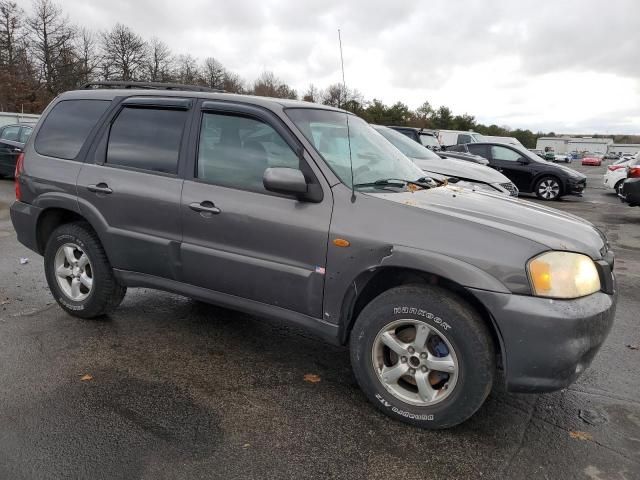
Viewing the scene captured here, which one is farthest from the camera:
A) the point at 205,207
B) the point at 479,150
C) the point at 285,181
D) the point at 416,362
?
the point at 479,150

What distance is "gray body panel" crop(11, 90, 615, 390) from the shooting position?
258 centimetres

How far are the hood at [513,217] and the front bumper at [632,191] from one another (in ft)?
28.0

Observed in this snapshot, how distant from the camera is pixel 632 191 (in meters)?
10.5

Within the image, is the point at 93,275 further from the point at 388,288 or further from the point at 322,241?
the point at 388,288

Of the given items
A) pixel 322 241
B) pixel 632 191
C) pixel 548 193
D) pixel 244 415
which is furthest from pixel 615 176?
pixel 244 415

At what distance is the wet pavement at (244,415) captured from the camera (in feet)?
8.22

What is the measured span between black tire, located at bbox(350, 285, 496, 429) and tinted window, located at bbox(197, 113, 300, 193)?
1.10 m

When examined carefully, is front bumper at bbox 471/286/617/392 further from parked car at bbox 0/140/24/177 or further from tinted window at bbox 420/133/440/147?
parked car at bbox 0/140/24/177

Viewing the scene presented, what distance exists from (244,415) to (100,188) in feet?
7.07

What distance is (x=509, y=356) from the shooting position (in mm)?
2582

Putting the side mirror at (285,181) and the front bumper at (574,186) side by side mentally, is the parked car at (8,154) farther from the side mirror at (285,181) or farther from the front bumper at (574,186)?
the front bumper at (574,186)

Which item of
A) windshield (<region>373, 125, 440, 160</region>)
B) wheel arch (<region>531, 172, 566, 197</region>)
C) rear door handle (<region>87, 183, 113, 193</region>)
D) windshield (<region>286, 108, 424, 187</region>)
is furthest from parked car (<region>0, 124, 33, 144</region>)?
wheel arch (<region>531, 172, 566, 197</region>)

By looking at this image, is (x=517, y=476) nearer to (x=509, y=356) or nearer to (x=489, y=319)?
(x=509, y=356)

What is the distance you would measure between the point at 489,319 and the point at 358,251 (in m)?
0.82
